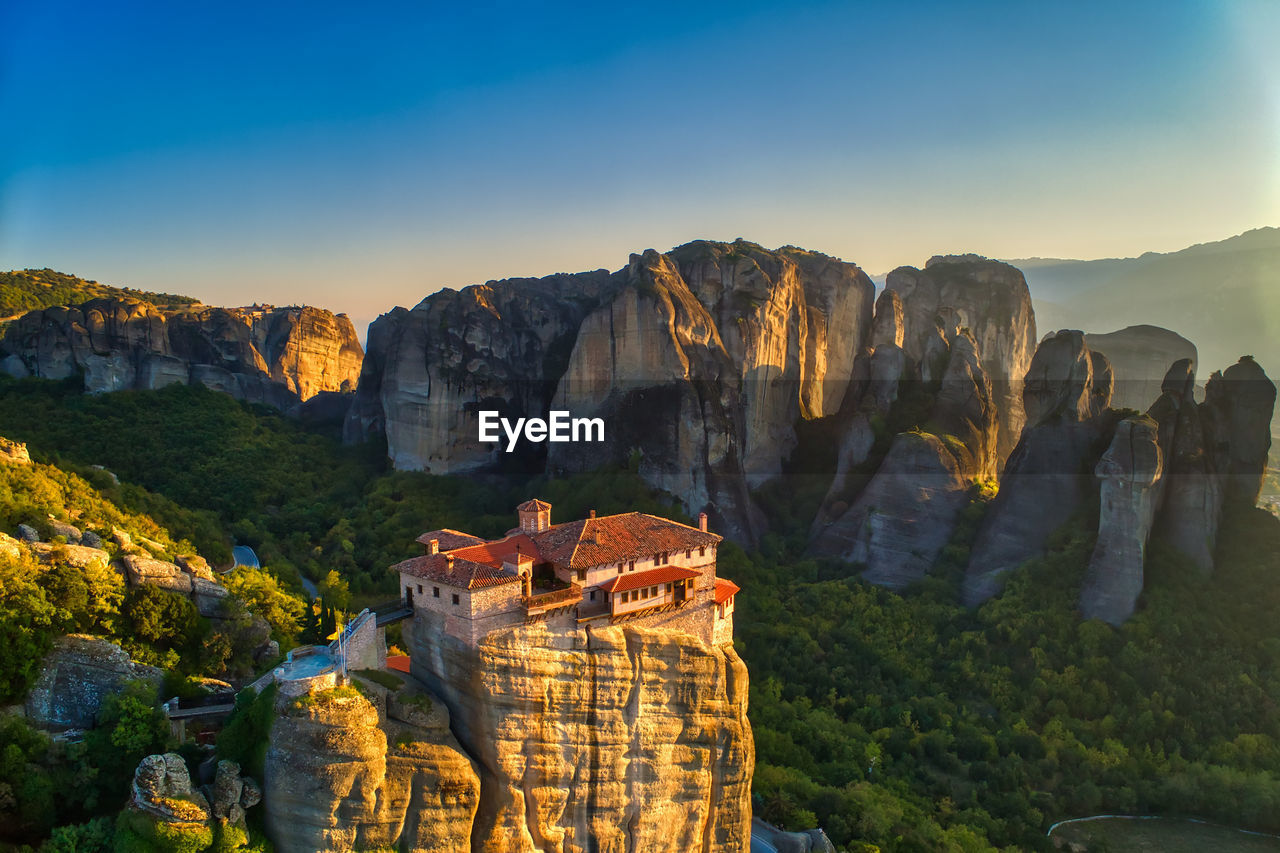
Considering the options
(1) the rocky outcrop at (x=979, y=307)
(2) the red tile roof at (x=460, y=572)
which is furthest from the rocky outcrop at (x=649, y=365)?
(2) the red tile roof at (x=460, y=572)

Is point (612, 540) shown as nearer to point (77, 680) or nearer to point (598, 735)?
point (598, 735)

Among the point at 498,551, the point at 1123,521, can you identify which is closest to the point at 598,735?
the point at 498,551

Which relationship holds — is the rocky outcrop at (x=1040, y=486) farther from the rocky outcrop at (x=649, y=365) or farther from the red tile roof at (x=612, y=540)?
the red tile roof at (x=612, y=540)

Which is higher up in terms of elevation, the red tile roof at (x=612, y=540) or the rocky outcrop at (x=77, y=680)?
the red tile roof at (x=612, y=540)

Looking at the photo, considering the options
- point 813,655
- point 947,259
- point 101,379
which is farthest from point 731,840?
point 101,379

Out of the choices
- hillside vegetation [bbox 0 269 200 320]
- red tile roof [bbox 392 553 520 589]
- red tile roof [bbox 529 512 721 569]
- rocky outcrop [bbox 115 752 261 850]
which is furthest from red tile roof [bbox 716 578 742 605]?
hillside vegetation [bbox 0 269 200 320]

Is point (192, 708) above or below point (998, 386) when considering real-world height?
below

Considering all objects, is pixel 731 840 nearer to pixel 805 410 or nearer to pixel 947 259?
pixel 805 410
